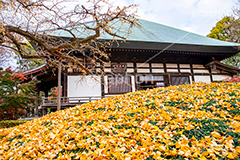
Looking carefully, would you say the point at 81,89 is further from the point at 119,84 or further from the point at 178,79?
the point at 178,79

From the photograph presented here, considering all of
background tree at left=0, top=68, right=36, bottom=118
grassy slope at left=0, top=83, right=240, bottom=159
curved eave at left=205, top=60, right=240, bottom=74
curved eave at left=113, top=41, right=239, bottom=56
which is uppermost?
curved eave at left=113, top=41, right=239, bottom=56

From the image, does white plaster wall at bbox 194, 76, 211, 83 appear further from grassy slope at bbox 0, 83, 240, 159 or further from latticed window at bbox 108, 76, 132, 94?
grassy slope at bbox 0, 83, 240, 159

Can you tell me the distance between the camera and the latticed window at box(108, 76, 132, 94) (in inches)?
339

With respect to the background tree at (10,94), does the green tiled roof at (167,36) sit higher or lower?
higher

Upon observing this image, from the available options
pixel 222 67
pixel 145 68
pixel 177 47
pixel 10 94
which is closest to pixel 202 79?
pixel 222 67

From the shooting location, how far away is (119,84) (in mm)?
8797

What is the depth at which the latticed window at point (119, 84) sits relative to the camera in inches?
339

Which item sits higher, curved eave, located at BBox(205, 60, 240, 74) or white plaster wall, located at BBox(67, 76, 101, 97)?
curved eave, located at BBox(205, 60, 240, 74)

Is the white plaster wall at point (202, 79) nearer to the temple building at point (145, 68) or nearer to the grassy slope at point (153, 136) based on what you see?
the temple building at point (145, 68)

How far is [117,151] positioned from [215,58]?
10.6m

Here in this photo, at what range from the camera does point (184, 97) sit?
3.49 metres

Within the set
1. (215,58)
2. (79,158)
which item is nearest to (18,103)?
(79,158)

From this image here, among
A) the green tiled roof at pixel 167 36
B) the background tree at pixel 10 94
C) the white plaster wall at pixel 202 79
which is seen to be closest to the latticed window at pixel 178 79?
the white plaster wall at pixel 202 79

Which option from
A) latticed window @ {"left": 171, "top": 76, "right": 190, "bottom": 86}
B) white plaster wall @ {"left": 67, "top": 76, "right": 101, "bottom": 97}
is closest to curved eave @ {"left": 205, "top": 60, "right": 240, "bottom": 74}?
latticed window @ {"left": 171, "top": 76, "right": 190, "bottom": 86}
